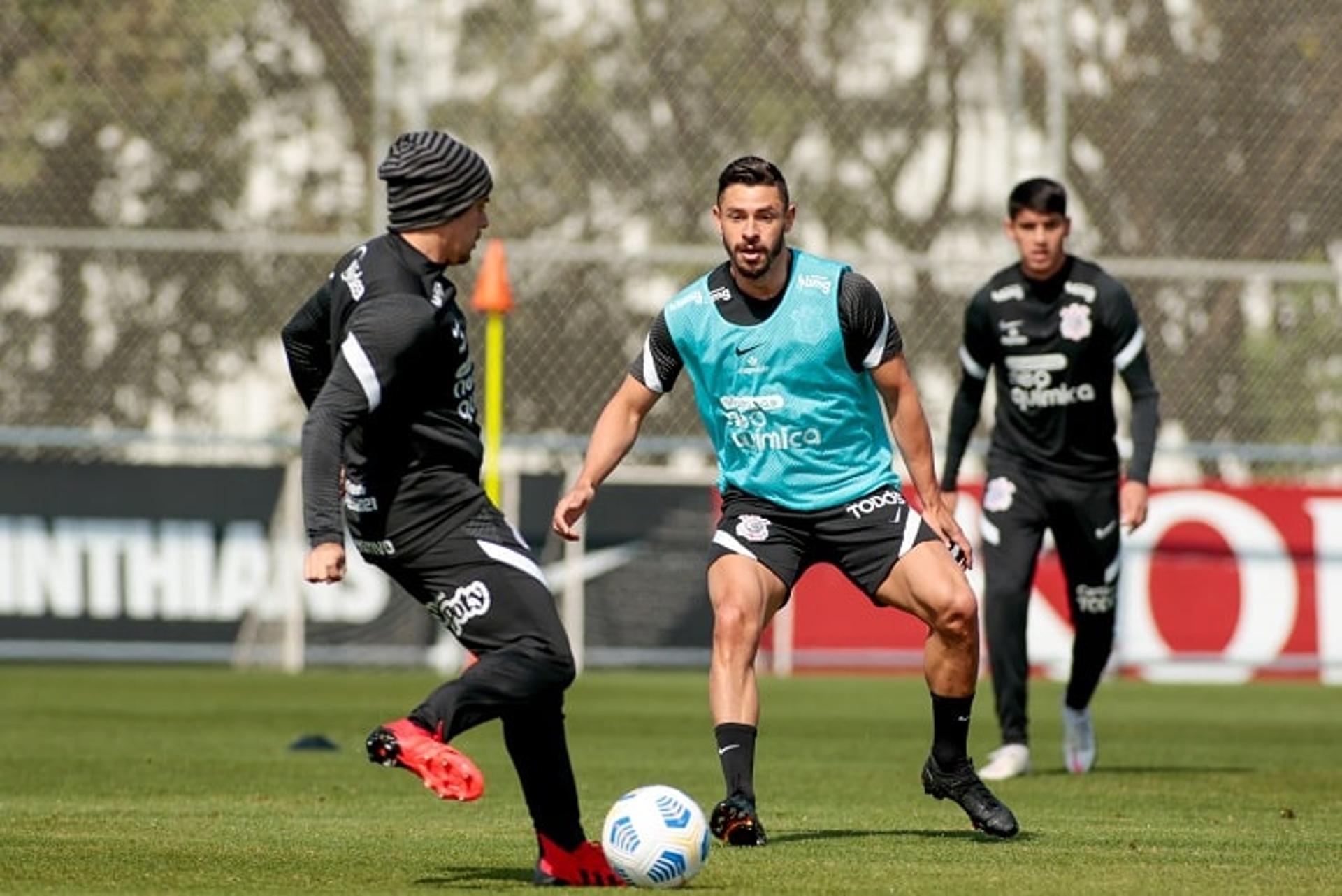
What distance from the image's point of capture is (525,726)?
7566 millimetres

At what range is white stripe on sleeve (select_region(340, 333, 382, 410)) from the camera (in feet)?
23.9

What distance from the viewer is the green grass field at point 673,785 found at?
7.72 metres

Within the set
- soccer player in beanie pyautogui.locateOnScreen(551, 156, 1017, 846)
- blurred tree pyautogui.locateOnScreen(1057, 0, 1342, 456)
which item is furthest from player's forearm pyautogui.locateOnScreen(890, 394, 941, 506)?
blurred tree pyautogui.locateOnScreen(1057, 0, 1342, 456)

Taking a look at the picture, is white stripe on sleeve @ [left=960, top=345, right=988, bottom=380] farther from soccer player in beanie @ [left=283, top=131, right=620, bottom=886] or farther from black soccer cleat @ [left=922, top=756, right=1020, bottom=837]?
soccer player in beanie @ [left=283, top=131, right=620, bottom=886]

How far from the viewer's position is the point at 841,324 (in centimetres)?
→ 888

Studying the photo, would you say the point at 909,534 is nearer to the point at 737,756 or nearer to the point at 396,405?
the point at 737,756

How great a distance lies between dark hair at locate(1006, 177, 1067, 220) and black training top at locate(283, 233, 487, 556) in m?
4.76

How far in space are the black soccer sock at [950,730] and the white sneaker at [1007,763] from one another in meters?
2.57

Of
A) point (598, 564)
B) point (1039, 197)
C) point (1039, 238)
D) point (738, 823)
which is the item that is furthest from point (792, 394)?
point (598, 564)

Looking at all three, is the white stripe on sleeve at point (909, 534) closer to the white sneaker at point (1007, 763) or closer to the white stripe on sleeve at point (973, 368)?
the white sneaker at point (1007, 763)

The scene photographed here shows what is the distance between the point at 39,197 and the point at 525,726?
48.1 ft

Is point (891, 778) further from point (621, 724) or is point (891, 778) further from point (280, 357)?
point (280, 357)

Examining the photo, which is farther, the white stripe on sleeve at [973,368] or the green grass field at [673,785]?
the white stripe on sleeve at [973,368]

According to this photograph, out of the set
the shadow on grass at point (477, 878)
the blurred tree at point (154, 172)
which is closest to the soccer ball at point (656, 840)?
the shadow on grass at point (477, 878)
